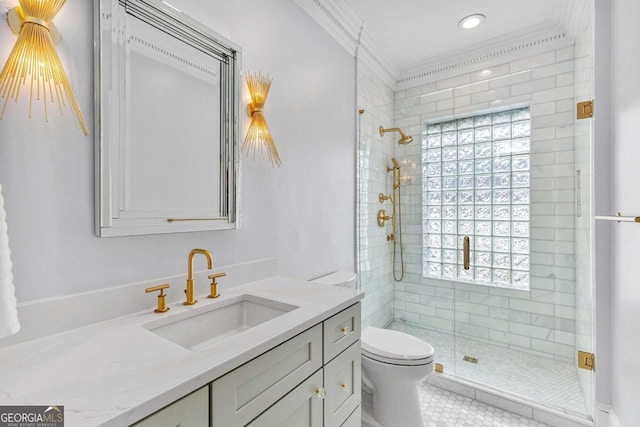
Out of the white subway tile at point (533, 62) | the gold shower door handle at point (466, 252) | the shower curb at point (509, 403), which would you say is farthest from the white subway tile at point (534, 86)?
the shower curb at point (509, 403)

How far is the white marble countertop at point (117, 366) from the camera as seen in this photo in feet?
1.87

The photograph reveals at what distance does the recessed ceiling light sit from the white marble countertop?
2355mm

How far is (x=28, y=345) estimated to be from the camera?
0.82 meters

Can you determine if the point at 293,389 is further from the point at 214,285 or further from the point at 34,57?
the point at 34,57

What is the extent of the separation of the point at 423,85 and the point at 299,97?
1.64m

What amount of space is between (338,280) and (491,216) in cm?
148

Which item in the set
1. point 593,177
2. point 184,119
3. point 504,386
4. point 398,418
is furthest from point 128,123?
point 504,386

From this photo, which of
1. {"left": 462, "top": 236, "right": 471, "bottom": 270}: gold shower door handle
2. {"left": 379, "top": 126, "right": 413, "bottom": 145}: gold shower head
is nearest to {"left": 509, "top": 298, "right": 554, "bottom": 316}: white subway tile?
{"left": 462, "top": 236, "right": 471, "bottom": 270}: gold shower door handle

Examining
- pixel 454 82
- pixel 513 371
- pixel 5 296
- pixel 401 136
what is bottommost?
pixel 513 371

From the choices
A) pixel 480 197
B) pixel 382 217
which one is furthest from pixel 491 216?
pixel 382 217

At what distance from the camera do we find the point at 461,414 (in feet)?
6.31

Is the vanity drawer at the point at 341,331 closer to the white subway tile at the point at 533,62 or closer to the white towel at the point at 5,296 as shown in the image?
the white towel at the point at 5,296

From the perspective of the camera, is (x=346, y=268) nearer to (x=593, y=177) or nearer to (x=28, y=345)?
(x=593, y=177)

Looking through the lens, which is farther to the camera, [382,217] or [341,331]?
[382,217]
